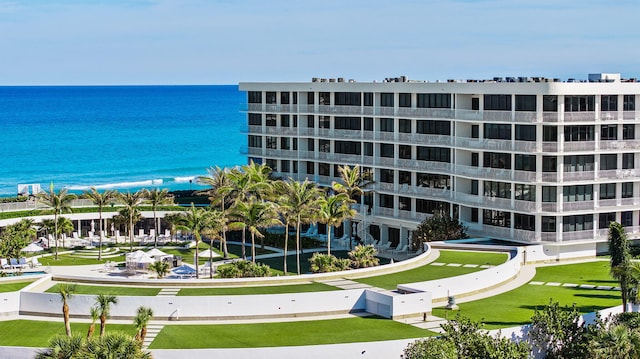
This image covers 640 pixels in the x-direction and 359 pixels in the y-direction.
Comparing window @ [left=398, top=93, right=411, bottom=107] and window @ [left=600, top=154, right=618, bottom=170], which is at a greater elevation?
window @ [left=398, top=93, right=411, bottom=107]

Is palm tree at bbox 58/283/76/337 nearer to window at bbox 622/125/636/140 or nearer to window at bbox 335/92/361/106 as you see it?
window at bbox 335/92/361/106

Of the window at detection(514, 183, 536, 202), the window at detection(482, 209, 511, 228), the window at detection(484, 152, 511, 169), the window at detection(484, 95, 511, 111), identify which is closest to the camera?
the window at detection(514, 183, 536, 202)

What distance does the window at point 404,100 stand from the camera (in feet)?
264

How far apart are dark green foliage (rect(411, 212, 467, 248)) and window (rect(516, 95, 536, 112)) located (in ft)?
30.1

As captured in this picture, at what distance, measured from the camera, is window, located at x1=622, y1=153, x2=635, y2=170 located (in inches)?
2864

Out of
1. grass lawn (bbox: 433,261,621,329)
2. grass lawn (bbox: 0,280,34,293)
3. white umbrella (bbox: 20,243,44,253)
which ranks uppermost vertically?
grass lawn (bbox: 0,280,34,293)

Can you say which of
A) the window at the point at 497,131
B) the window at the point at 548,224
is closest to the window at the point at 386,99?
the window at the point at 497,131

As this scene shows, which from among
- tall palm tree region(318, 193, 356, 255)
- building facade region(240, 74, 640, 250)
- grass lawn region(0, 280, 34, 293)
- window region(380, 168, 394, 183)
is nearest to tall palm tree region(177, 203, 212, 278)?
tall palm tree region(318, 193, 356, 255)

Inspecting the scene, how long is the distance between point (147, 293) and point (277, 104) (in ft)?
128

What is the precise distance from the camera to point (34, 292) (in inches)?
2196

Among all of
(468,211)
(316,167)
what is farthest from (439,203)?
(316,167)

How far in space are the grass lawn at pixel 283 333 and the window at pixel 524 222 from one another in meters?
21.2

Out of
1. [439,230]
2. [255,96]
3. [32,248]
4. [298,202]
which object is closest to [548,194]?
[439,230]

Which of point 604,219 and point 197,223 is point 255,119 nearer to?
point 197,223
